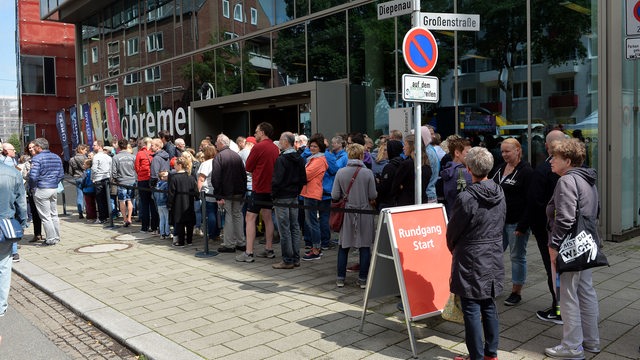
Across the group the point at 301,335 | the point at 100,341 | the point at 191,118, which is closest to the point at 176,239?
the point at 100,341

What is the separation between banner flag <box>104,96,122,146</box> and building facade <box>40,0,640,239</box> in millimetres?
438

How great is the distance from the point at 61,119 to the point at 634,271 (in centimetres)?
2923

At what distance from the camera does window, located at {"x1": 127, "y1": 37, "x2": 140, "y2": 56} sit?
71.1 feet

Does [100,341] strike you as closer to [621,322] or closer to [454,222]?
[454,222]

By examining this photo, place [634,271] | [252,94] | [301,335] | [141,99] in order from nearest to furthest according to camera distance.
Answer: [301,335]
[634,271]
[252,94]
[141,99]

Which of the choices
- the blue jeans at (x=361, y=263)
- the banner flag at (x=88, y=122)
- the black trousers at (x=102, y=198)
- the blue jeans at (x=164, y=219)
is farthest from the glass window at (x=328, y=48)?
the banner flag at (x=88, y=122)

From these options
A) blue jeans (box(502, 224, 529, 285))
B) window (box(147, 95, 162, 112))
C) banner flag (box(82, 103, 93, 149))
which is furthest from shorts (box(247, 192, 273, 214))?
banner flag (box(82, 103, 93, 149))

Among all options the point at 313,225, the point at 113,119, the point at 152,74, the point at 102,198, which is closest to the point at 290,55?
the point at 102,198

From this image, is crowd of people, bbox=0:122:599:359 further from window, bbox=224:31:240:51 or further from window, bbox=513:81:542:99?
window, bbox=224:31:240:51

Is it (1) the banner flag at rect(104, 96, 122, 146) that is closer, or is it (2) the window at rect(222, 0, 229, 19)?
(2) the window at rect(222, 0, 229, 19)

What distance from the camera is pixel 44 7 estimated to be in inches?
1058

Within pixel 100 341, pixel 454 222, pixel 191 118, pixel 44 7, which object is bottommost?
pixel 100 341

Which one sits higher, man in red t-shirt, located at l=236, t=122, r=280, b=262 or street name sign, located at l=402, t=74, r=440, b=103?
street name sign, located at l=402, t=74, r=440, b=103

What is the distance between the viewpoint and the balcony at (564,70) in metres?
9.01
